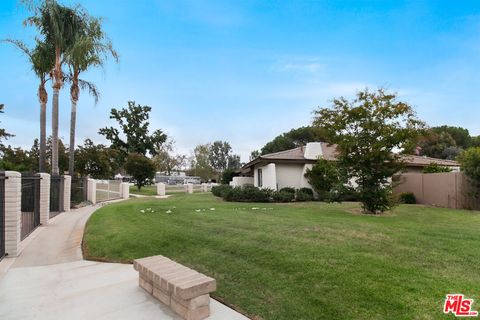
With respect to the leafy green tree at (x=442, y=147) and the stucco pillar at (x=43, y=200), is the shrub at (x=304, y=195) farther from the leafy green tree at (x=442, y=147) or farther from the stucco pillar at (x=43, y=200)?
the leafy green tree at (x=442, y=147)

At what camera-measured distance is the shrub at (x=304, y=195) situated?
19.1 metres

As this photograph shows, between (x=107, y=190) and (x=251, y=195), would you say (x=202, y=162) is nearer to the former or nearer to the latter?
(x=107, y=190)

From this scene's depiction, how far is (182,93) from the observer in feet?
68.4

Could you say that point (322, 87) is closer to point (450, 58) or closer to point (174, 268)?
point (450, 58)

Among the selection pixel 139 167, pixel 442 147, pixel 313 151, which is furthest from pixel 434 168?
pixel 442 147

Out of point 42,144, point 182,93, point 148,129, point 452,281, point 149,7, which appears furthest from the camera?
point 148,129

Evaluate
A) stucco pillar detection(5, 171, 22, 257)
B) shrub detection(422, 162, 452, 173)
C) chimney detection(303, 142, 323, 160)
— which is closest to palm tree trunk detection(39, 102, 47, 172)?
stucco pillar detection(5, 171, 22, 257)

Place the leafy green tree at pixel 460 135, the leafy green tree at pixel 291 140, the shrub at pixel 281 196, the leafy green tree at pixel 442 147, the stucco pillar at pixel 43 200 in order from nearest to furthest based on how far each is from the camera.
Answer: the stucco pillar at pixel 43 200 < the shrub at pixel 281 196 < the leafy green tree at pixel 442 147 < the leafy green tree at pixel 460 135 < the leafy green tree at pixel 291 140

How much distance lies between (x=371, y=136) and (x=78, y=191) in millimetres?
16216

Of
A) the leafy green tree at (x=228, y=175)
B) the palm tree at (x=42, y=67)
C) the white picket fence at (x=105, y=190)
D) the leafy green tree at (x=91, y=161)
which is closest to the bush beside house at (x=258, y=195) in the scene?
the white picket fence at (x=105, y=190)

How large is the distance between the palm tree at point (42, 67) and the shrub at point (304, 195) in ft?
46.5

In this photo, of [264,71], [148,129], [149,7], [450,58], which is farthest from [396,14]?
[148,129]

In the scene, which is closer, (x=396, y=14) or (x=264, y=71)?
(x=396, y=14)

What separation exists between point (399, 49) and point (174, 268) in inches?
525
